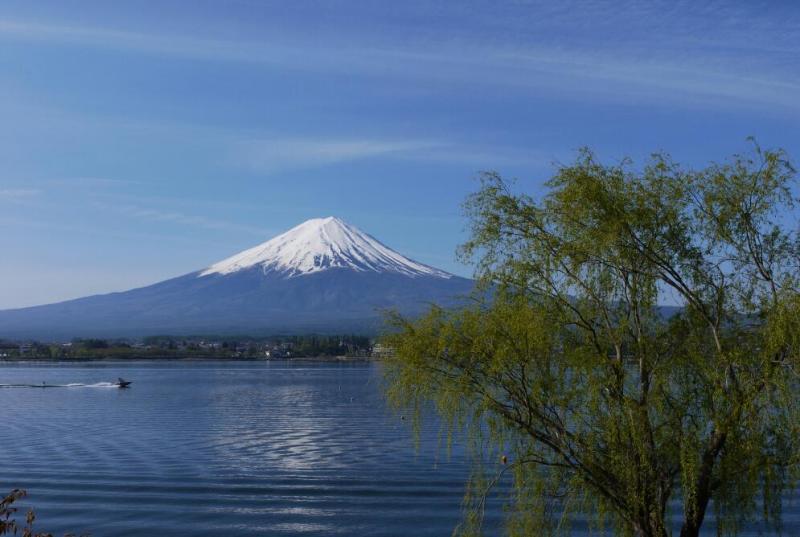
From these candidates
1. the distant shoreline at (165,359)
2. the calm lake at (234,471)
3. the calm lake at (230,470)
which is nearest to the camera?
the calm lake at (234,471)

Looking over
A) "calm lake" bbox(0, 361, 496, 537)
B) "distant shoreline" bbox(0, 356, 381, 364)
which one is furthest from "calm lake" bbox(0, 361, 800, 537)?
"distant shoreline" bbox(0, 356, 381, 364)

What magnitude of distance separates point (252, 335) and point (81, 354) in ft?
201

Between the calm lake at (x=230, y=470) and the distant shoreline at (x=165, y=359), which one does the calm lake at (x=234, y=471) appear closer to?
the calm lake at (x=230, y=470)

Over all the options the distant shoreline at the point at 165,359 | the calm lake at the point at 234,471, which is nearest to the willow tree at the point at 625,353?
the calm lake at the point at 234,471

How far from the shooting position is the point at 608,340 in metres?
11.6

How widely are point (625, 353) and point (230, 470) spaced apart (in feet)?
66.8

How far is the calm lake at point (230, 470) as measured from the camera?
22.0 meters

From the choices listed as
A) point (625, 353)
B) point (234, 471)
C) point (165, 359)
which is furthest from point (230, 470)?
point (165, 359)

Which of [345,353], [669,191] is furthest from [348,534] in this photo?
[345,353]

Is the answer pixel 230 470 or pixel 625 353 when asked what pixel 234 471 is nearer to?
pixel 230 470

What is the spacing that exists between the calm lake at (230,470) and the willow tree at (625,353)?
238cm

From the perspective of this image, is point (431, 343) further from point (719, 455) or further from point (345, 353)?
point (345, 353)

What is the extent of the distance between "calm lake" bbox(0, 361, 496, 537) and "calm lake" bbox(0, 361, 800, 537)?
52mm

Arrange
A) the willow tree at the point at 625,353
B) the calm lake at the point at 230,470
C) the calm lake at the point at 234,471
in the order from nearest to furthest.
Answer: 1. the willow tree at the point at 625,353
2. the calm lake at the point at 234,471
3. the calm lake at the point at 230,470
